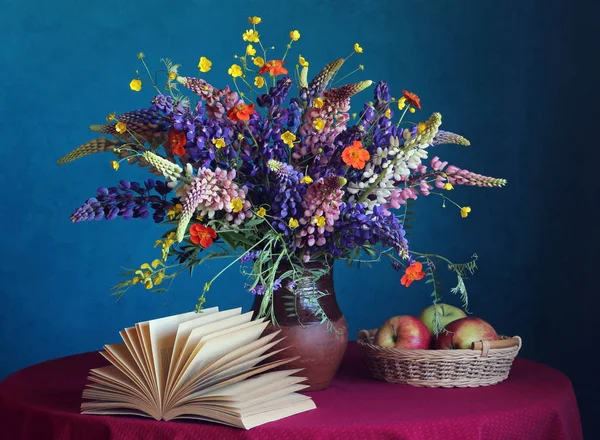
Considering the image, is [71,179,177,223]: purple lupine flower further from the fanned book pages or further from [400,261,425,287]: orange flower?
[400,261,425,287]: orange flower

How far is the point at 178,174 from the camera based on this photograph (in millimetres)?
1458

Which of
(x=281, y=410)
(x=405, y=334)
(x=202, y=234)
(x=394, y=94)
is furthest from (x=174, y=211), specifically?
(x=394, y=94)

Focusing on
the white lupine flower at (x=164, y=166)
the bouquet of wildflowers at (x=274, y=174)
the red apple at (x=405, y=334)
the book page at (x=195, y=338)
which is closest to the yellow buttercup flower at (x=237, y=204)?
the bouquet of wildflowers at (x=274, y=174)

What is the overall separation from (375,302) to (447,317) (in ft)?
5.25

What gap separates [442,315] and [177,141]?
28.6 inches

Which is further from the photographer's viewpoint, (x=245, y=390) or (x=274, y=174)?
(x=274, y=174)

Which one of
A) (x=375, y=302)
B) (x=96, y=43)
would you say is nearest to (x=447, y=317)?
(x=375, y=302)

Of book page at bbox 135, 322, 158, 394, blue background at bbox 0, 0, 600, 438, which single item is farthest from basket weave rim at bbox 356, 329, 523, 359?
blue background at bbox 0, 0, 600, 438

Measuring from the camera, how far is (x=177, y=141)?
154cm

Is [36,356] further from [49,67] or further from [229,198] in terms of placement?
[229,198]

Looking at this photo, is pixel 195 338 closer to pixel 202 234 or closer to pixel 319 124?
pixel 202 234

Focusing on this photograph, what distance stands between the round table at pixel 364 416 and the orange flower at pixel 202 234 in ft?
1.12

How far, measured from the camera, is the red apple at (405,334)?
1660mm

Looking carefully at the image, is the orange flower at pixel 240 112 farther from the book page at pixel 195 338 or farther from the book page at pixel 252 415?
the book page at pixel 252 415
